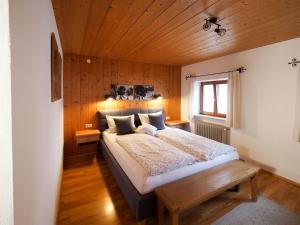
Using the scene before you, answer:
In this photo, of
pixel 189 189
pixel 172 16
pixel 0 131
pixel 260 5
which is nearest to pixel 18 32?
pixel 0 131

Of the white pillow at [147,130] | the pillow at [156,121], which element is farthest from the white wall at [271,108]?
the white pillow at [147,130]

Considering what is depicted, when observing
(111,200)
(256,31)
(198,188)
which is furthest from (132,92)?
(198,188)

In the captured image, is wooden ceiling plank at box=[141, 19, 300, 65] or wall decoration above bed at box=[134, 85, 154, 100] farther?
wall decoration above bed at box=[134, 85, 154, 100]

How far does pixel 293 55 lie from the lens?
250 cm

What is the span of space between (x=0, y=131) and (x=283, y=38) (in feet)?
11.3

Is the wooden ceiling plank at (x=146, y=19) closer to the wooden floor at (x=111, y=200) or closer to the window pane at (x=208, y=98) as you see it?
the wooden floor at (x=111, y=200)

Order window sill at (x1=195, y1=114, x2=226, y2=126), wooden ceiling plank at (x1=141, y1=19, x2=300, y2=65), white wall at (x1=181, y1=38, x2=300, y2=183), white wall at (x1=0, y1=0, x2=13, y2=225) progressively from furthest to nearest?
window sill at (x1=195, y1=114, x2=226, y2=126), white wall at (x1=181, y1=38, x2=300, y2=183), wooden ceiling plank at (x1=141, y1=19, x2=300, y2=65), white wall at (x1=0, y1=0, x2=13, y2=225)

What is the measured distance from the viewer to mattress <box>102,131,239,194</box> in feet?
5.80

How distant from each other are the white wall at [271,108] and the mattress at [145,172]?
889mm

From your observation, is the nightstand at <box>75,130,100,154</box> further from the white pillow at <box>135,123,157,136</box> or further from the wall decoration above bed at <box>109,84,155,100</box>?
the wall decoration above bed at <box>109,84,155,100</box>

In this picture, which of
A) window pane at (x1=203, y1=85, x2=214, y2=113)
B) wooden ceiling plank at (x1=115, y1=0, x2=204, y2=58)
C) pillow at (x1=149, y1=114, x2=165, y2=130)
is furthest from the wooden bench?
window pane at (x1=203, y1=85, x2=214, y2=113)

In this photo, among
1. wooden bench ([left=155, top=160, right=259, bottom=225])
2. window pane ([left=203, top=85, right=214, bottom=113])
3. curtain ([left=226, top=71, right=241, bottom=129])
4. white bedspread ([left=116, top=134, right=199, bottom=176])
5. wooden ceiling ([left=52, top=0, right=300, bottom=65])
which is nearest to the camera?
wooden bench ([left=155, top=160, right=259, bottom=225])

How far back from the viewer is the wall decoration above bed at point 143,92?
4.19 metres

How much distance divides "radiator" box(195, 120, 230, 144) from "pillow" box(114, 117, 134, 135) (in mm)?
1883
